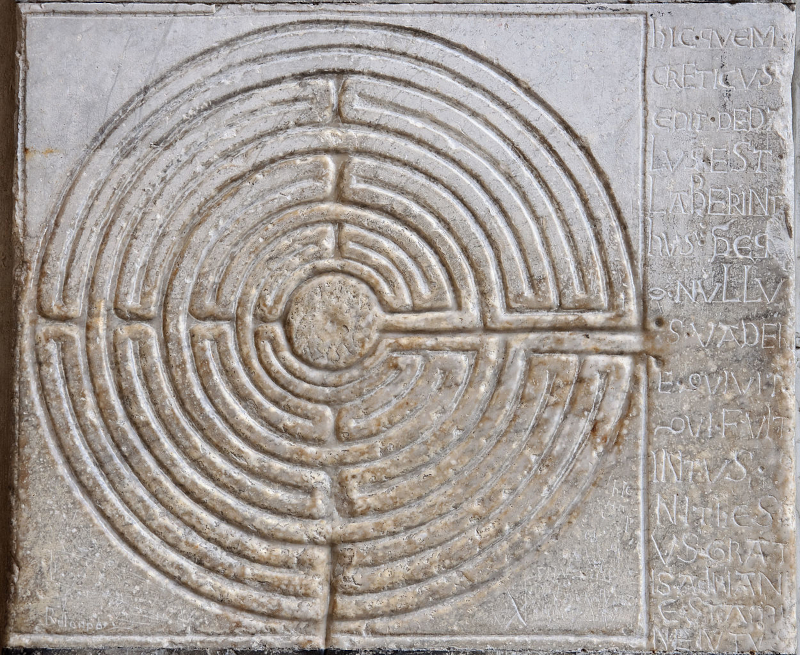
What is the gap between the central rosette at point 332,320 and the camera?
287 centimetres

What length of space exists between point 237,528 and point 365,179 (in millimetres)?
1707

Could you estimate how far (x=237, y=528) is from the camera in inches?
111

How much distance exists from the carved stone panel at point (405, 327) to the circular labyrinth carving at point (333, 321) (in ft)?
0.04

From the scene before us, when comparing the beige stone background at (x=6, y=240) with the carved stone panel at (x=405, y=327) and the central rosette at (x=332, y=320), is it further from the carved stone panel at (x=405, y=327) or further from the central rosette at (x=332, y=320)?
the central rosette at (x=332, y=320)

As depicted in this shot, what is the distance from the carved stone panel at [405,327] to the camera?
110 inches

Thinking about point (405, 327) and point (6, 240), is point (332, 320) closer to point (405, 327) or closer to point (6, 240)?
point (405, 327)

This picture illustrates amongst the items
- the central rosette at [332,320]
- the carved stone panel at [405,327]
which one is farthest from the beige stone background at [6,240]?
the central rosette at [332,320]

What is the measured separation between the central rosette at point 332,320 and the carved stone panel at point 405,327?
0.01 meters

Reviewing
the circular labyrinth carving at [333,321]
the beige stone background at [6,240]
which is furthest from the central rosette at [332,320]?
the beige stone background at [6,240]

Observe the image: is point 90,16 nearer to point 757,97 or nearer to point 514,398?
point 514,398

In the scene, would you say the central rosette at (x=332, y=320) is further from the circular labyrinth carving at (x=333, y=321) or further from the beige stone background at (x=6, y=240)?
the beige stone background at (x=6, y=240)

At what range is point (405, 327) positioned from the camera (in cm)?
287

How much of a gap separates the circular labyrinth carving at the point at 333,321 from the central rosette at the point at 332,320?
1 cm

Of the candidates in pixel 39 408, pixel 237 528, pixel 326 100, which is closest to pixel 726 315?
pixel 326 100
